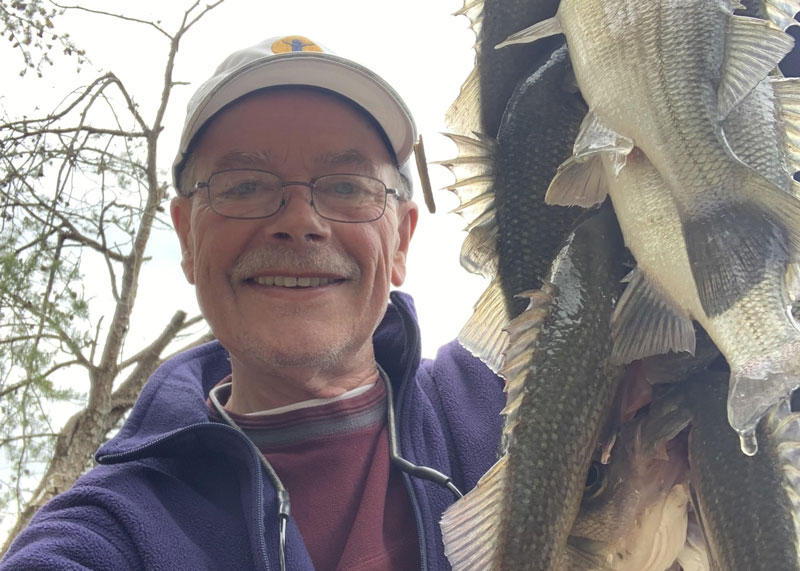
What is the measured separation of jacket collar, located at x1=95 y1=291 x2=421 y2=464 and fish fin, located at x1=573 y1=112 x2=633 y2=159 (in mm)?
977

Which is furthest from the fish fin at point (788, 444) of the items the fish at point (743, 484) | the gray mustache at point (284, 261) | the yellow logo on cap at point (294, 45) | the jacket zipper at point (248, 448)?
the yellow logo on cap at point (294, 45)

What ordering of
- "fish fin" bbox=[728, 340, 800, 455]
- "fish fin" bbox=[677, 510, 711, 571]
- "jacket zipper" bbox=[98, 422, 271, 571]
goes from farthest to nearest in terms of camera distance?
"jacket zipper" bbox=[98, 422, 271, 571] → "fish fin" bbox=[677, 510, 711, 571] → "fish fin" bbox=[728, 340, 800, 455]

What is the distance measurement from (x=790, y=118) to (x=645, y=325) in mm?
242

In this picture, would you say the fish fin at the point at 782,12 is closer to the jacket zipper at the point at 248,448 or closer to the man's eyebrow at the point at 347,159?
the man's eyebrow at the point at 347,159

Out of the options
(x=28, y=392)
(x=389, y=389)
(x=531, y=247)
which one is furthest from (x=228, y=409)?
(x=28, y=392)

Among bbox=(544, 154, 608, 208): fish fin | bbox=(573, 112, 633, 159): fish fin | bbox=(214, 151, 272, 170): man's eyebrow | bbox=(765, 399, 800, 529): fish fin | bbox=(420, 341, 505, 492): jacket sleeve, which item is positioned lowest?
bbox=(420, 341, 505, 492): jacket sleeve

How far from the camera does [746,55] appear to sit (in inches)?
21.8

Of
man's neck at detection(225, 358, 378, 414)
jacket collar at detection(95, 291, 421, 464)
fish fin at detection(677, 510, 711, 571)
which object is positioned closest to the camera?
fish fin at detection(677, 510, 711, 571)

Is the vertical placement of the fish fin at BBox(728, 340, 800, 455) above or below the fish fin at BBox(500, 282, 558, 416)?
below

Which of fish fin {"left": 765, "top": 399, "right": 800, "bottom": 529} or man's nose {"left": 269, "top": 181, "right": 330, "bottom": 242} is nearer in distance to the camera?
fish fin {"left": 765, "top": 399, "right": 800, "bottom": 529}

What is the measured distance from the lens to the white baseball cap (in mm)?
1375

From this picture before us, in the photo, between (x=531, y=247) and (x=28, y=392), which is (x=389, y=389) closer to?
(x=531, y=247)

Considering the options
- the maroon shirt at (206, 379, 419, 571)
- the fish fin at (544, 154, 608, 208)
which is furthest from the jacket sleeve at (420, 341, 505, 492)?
the fish fin at (544, 154, 608, 208)

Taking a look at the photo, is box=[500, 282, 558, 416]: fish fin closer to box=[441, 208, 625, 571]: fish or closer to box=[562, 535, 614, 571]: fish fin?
box=[441, 208, 625, 571]: fish
